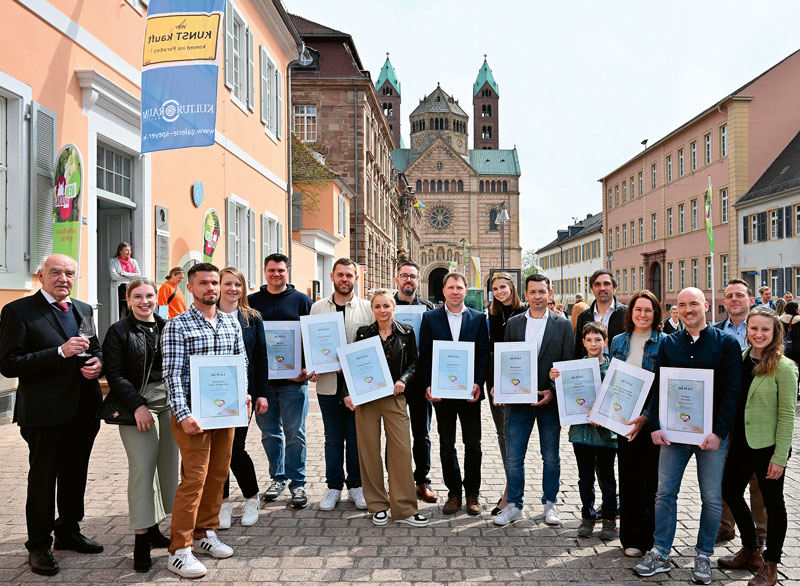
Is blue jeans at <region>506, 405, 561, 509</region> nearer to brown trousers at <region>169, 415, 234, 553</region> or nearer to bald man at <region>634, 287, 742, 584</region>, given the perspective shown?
bald man at <region>634, 287, 742, 584</region>

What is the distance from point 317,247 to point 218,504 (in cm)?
2343

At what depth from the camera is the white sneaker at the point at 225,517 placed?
5335mm

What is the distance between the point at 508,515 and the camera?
5504 millimetres

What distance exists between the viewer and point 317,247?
28.0 m

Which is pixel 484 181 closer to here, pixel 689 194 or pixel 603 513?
pixel 689 194

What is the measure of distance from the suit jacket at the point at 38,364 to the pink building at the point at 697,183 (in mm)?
36330

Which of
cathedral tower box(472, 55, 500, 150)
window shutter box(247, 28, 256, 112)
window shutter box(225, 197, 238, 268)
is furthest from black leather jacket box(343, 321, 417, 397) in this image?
cathedral tower box(472, 55, 500, 150)

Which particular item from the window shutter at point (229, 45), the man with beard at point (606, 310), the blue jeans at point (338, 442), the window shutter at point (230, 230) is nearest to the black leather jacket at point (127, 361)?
the blue jeans at point (338, 442)

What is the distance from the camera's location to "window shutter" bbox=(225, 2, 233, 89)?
14586 millimetres

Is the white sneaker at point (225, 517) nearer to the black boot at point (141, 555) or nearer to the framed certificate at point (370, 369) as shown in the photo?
the black boot at point (141, 555)

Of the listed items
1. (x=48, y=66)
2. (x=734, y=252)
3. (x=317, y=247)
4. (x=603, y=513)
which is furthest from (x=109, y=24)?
(x=734, y=252)

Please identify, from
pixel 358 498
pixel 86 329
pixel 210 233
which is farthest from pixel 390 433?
pixel 210 233

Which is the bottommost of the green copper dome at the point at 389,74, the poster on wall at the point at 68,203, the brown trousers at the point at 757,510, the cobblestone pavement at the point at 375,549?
the cobblestone pavement at the point at 375,549

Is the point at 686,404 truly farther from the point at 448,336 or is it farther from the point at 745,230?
the point at 745,230
